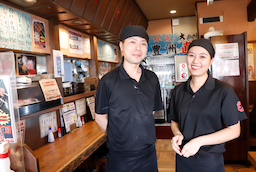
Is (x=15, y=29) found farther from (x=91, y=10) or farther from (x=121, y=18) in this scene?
(x=121, y=18)

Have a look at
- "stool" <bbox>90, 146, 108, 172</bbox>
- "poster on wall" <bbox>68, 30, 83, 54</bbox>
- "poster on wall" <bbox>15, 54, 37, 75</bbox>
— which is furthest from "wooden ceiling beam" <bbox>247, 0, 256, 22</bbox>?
"poster on wall" <bbox>15, 54, 37, 75</bbox>

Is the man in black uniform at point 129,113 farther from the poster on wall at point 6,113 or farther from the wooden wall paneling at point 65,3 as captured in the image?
the wooden wall paneling at point 65,3

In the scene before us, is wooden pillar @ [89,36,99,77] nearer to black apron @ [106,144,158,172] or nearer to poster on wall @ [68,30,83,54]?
poster on wall @ [68,30,83,54]

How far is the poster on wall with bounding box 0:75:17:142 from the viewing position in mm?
1217

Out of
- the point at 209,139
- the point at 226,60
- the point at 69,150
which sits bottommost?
the point at 69,150

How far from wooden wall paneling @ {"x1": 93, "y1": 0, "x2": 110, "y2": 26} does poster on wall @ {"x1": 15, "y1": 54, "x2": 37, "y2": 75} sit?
112 cm

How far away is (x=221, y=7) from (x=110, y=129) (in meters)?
5.03

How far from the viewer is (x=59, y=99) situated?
244 centimetres

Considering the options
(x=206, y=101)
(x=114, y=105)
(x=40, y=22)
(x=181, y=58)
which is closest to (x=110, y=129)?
(x=114, y=105)

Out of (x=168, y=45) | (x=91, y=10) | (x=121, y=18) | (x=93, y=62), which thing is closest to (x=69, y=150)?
(x=91, y=10)

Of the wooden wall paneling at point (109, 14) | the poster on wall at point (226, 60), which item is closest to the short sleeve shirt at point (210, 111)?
the poster on wall at point (226, 60)

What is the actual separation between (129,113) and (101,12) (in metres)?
2.16

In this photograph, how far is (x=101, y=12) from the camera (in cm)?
313

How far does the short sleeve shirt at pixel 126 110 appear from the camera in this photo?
1563 mm
